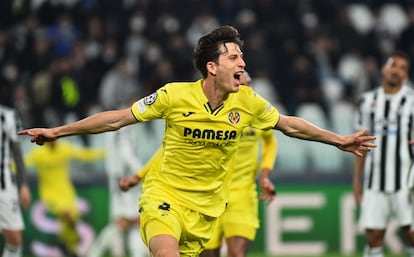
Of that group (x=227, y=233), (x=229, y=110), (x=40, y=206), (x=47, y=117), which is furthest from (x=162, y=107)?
(x=47, y=117)

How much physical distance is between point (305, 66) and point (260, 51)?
77 cm

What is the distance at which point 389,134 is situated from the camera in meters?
10.8

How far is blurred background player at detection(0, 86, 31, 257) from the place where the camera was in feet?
36.3

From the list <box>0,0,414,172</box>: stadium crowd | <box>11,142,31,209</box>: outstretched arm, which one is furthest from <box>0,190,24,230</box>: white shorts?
<box>0,0,414,172</box>: stadium crowd

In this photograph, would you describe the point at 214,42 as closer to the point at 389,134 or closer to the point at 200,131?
the point at 200,131

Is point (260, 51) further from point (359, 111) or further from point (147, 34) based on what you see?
point (359, 111)

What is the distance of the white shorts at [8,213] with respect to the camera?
36.2ft

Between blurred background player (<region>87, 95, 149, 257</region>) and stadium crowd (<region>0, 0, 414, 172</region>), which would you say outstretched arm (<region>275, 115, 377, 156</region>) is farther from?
stadium crowd (<region>0, 0, 414, 172</region>)

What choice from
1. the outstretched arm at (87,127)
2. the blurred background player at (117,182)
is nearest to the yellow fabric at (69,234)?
the blurred background player at (117,182)

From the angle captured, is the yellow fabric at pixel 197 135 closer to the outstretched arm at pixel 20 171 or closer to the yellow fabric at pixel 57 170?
the outstretched arm at pixel 20 171

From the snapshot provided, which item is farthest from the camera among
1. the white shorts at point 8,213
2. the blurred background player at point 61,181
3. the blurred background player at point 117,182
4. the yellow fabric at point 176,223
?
the blurred background player at point 61,181

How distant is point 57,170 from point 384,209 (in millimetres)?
5359

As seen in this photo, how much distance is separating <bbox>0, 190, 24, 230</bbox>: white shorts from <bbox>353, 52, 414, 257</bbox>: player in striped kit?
3.31 meters

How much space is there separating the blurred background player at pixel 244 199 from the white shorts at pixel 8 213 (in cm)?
223
